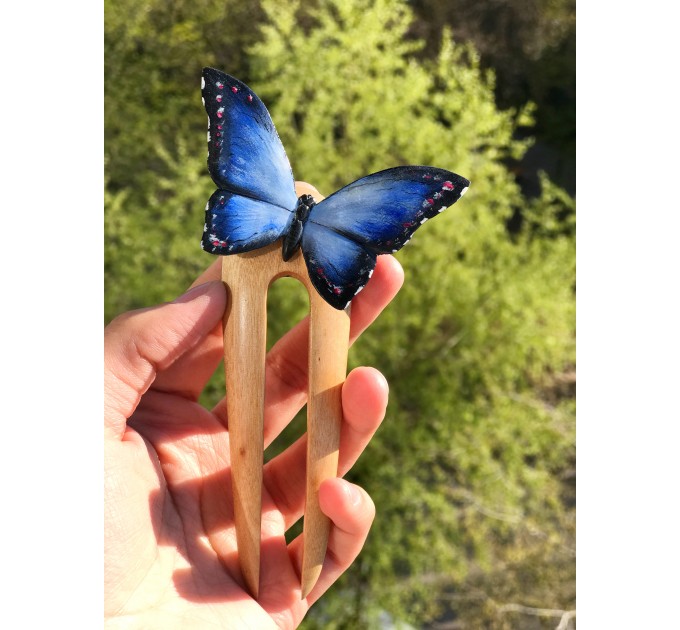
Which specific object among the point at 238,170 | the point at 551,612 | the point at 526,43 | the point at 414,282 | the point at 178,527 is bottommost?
the point at 551,612

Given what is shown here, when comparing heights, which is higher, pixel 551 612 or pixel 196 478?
pixel 196 478

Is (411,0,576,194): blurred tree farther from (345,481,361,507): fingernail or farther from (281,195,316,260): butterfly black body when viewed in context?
(345,481,361,507): fingernail

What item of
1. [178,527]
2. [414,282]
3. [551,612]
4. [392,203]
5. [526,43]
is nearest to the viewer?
[392,203]

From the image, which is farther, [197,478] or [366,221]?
[197,478]

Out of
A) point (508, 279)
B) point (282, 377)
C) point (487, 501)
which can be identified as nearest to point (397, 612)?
point (487, 501)

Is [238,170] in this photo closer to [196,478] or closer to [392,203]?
[392,203]

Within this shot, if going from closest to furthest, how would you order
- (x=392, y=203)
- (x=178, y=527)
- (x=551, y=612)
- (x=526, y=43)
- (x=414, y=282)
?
(x=392, y=203)
(x=178, y=527)
(x=551, y=612)
(x=414, y=282)
(x=526, y=43)

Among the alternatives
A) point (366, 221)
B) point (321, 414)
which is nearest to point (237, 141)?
point (366, 221)

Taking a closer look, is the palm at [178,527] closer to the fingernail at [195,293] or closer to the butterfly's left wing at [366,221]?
the fingernail at [195,293]
